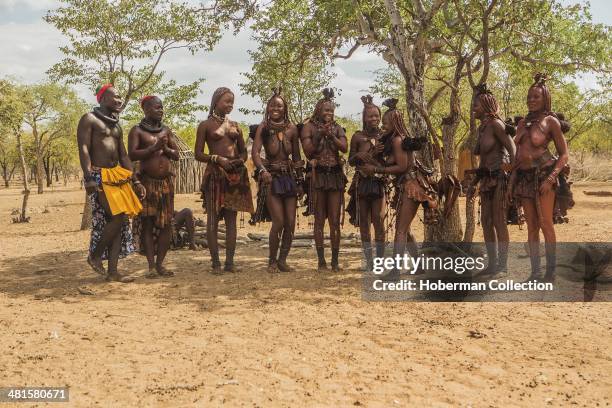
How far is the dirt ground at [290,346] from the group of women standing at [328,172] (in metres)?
0.67

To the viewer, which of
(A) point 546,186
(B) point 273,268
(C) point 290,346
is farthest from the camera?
(B) point 273,268

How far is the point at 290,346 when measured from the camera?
378 cm

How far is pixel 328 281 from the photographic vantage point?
19.3 feet

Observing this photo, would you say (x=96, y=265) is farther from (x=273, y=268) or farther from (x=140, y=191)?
(x=273, y=268)

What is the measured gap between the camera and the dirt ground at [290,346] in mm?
2980

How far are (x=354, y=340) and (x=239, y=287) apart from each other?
2.10 metres

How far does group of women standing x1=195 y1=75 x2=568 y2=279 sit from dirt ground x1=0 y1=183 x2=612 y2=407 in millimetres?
673

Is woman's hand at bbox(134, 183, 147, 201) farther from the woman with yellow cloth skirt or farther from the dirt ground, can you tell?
the dirt ground

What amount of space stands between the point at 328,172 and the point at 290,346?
285 cm

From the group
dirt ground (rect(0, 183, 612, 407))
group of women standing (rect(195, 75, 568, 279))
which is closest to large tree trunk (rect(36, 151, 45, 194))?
dirt ground (rect(0, 183, 612, 407))

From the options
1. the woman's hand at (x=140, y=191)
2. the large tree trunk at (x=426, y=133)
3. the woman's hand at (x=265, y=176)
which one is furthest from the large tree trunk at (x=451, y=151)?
the woman's hand at (x=140, y=191)

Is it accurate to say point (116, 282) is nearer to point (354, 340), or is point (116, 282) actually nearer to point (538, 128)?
point (354, 340)

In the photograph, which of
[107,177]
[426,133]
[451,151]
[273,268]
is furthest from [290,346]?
[451,151]

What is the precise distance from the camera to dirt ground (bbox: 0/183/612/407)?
2.98 metres
